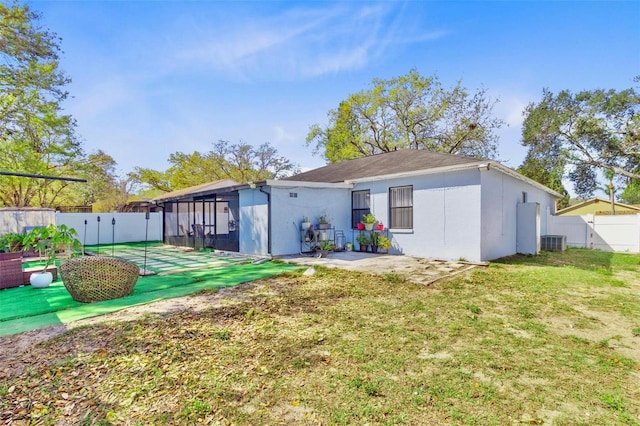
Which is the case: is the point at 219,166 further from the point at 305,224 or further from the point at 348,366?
the point at 348,366

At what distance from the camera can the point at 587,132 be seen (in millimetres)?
16109

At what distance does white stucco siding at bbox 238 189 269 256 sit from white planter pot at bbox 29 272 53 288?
4974 millimetres

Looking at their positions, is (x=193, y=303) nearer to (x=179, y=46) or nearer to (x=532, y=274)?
(x=532, y=274)

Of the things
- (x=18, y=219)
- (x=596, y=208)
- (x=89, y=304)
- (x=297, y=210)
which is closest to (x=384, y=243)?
(x=297, y=210)

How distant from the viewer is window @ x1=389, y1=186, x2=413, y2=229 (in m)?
9.28

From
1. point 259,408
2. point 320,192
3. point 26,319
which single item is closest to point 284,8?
point 320,192

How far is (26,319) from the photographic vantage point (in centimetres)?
411

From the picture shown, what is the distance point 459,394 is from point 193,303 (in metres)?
3.90

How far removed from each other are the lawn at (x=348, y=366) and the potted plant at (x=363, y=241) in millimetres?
5309

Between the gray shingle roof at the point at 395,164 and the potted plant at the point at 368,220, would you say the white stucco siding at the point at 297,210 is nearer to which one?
the potted plant at the point at 368,220

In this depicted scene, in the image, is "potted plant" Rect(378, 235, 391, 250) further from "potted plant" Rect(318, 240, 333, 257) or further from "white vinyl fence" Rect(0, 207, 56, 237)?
"white vinyl fence" Rect(0, 207, 56, 237)

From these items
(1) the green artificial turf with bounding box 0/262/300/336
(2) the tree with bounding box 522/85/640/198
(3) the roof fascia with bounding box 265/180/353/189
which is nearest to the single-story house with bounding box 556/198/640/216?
(2) the tree with bounding box 522/85/640/198

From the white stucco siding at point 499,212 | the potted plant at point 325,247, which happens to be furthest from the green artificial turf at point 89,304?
the white stucco siding at point 499,212

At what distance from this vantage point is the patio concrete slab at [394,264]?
6.62 metres
